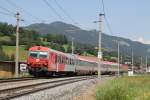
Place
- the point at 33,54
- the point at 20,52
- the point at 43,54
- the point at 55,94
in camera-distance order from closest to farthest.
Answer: the point at 55,94 → the point at 43,54 → the point at 33,54 → the point at 20,52

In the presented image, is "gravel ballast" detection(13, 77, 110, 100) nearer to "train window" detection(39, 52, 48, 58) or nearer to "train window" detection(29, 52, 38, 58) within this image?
"train window" detection(39, 52, 48, 58)

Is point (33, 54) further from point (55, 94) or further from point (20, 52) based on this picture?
point (20, 52)

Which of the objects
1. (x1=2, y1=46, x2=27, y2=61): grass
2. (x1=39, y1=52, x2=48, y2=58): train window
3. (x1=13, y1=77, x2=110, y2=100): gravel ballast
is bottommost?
(x1=13, y1=77, x2=110, y2=100): gravel ballast

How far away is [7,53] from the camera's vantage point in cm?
8038

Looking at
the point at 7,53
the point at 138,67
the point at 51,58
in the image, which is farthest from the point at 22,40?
the point at 138,67

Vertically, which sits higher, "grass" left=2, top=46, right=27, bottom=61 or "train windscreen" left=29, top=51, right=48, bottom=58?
"grass" left=2, top=46, right=27, bottom=61

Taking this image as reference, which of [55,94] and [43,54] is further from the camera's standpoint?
[43,54]

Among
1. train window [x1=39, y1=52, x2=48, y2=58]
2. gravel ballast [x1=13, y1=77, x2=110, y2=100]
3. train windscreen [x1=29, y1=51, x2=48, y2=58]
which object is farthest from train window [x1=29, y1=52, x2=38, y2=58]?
gravel ballast [x1=13, y1=77, x2=110, y2=100]

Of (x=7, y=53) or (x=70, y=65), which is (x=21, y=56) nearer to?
(x=7, y=53)

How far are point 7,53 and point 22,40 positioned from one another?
445cm

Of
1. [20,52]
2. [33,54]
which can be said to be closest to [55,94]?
[33,54]

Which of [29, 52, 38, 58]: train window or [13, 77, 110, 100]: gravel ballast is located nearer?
[13, 77, 110, 100]: gravel ballast

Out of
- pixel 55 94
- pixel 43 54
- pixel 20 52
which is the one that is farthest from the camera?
pixel 20 52

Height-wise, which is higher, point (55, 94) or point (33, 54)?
point (33, 54)
